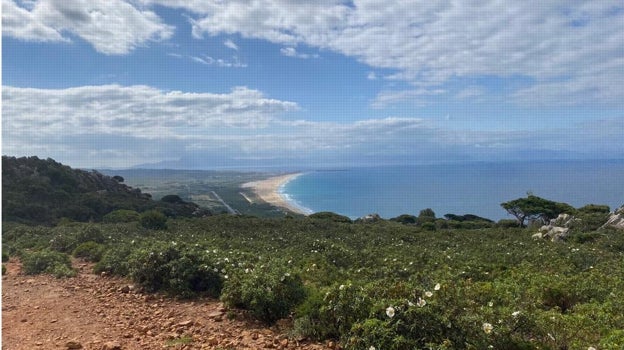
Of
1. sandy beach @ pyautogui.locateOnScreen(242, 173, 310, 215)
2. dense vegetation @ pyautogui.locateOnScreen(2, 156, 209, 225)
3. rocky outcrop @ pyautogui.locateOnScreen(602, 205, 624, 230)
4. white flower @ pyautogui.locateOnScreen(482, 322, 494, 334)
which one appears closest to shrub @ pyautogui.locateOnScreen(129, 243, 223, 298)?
white flower @ pyautogui.locateOnScreen(482, 322, 494, 334)

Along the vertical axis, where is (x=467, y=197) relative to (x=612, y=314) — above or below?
below

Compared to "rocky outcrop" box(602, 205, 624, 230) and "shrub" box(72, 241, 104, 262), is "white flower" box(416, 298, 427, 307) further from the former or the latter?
"rocky outcrop" box(602, 205, 624, 230)

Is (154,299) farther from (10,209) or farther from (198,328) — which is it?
(10,209)

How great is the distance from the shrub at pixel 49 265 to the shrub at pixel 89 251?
0.67 m

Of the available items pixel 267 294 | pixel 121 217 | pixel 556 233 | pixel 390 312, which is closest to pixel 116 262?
pixel 267 294

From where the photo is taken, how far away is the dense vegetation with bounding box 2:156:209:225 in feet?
104

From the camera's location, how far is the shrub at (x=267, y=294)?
5906mm

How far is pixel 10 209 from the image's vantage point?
30234mm

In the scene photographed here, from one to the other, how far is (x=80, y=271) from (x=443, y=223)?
28976mm

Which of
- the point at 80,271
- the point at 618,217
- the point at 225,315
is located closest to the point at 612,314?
the point at 225,315

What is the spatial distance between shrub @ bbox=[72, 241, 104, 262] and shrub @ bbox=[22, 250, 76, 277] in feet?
2.20

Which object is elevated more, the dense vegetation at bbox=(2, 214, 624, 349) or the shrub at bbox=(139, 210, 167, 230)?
the dense vegetation at bbox=(2, 214, 624, 349)

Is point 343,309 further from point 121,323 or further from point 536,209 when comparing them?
point 536,209

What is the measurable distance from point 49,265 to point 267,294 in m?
7.69
